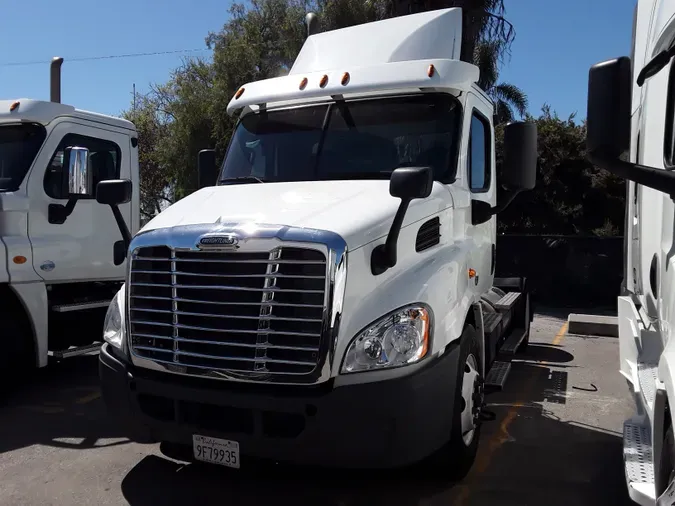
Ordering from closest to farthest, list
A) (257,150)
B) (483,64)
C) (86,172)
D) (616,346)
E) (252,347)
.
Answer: (252,347) → (257,150) → (86,172) → (616,346) → (483,64)

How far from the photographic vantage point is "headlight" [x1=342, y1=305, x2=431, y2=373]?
3.25 m

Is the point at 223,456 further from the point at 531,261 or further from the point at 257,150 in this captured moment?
the point at 531,261

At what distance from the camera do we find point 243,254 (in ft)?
11.1

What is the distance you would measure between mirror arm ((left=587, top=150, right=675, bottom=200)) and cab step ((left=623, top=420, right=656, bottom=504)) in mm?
1300

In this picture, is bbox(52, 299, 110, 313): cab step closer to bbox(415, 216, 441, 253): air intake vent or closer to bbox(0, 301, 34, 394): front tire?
bbox(0, 301, 34, 394): front tire

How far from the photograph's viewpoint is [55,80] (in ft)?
26.5

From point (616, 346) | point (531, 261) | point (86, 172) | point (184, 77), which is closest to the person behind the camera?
point (86, 172)

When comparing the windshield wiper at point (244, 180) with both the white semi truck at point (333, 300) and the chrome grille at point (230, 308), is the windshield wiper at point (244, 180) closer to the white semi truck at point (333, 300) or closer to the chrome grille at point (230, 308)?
the white semi truck at point (333, 300)

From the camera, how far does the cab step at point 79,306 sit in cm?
605

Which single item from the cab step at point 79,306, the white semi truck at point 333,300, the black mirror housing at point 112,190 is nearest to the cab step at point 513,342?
the white semi truck at point 333,300

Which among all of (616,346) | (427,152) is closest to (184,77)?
(616,346)

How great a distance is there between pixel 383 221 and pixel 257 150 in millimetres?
1714

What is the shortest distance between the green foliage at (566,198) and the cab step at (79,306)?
14.7m

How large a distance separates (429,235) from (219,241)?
137 centimetres
